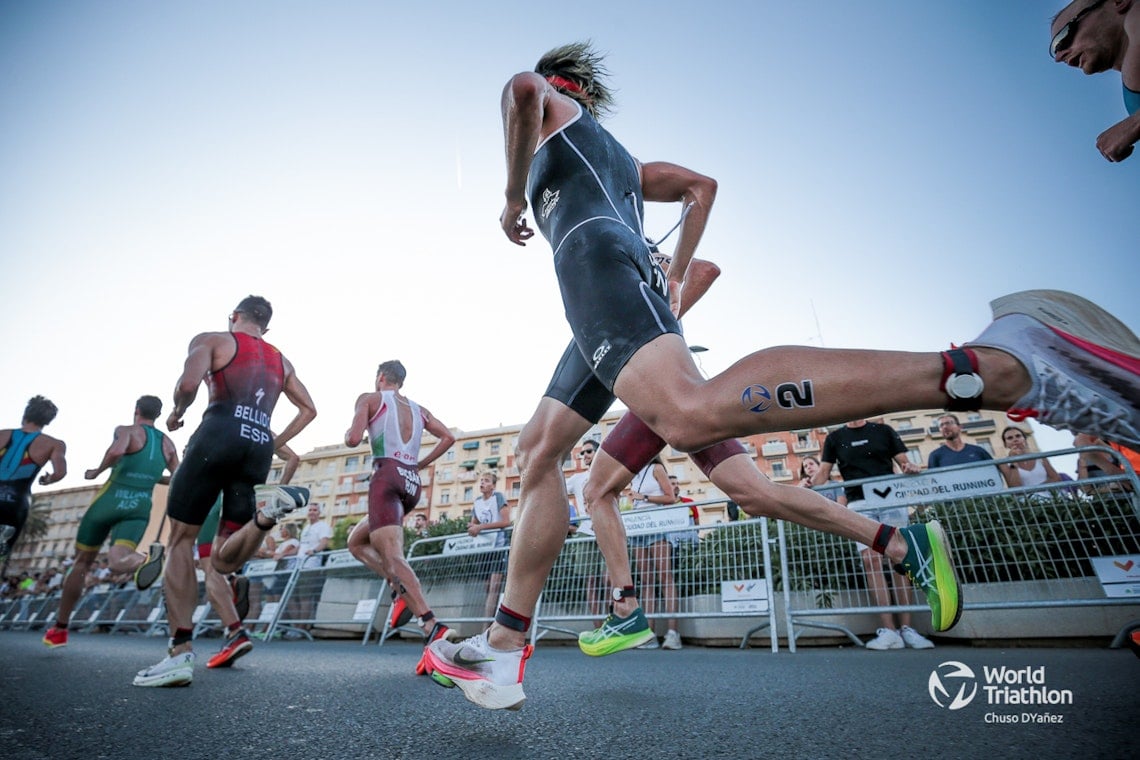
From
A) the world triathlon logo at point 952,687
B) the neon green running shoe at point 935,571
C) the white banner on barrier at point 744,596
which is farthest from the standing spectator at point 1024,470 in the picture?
the neon green running shoe at point 935,571

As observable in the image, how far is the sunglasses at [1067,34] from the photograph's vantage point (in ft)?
7.80

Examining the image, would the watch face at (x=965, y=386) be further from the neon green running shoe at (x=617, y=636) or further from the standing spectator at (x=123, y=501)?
the standing spectator at (x=123, y=501)

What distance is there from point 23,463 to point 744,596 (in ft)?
27.1

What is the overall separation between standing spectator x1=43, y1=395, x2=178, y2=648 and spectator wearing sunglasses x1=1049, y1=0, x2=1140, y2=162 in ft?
26.3

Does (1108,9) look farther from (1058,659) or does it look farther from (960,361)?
(1058,659)

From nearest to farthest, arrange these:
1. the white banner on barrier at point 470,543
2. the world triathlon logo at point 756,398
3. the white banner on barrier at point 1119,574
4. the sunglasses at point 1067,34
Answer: the world triathlon logo at point 756,398 → the sunglasses at point 1067,34 → the white banner on barrier at point 1119,574 → the white banner on barrier at point 470,543

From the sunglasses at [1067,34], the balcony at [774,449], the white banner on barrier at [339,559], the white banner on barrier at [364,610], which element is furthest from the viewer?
the balcony at [774,449]

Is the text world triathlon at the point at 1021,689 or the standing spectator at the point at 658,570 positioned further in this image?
the standing spectator at the point at 658,570

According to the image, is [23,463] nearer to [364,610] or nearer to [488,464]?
[364,610]

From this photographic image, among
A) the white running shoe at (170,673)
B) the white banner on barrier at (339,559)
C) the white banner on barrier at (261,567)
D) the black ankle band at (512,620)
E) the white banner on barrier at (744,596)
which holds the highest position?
the white banner on barrier at (339,559)

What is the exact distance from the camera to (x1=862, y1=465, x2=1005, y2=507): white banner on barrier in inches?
200

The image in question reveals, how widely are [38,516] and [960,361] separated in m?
87.5

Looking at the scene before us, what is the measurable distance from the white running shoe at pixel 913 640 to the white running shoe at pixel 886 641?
0.04 m

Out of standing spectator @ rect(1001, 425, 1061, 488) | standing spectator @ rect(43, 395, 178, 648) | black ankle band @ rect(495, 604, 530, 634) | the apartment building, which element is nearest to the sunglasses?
black ankle band @ rect(495, 604, 530, 634)
